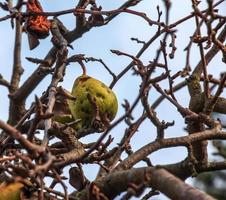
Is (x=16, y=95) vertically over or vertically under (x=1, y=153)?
over

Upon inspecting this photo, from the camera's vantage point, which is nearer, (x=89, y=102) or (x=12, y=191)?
(x=12, y=191)

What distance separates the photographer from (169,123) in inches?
105

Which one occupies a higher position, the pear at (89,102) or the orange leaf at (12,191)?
the pear at (89,102)

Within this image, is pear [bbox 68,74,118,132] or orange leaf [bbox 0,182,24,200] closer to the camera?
orange leaf [bbox 0,182,24,200]

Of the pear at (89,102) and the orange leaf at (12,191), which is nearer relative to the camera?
the orange leaf at (12,191)

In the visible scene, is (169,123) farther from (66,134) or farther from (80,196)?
(80,196)

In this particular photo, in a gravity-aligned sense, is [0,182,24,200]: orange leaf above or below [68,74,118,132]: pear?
below

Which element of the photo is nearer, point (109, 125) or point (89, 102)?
point (109, 125)

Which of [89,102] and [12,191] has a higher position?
[89,102]

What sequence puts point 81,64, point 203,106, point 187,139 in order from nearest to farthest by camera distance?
point 187,139 < point 203,106 < point 81,64

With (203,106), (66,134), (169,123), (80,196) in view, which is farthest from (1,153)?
(203,106)

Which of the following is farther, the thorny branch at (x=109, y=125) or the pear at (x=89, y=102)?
the pear at (x=89, y=102)

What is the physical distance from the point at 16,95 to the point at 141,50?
2.77 feet

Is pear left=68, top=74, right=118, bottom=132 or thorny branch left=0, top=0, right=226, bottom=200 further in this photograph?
pear left=68, top=74, right=118, bottom=132
